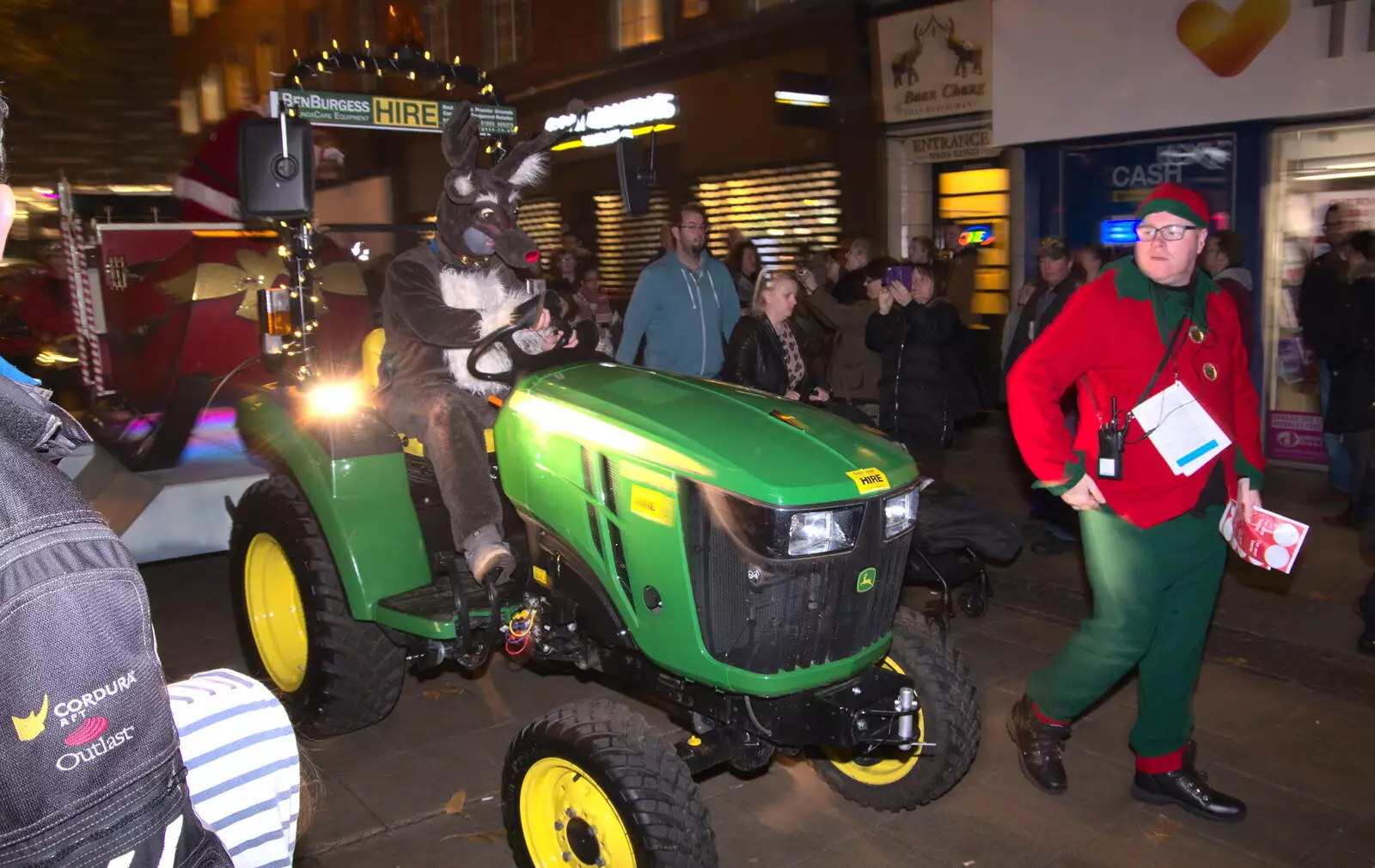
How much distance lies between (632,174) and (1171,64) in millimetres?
6591

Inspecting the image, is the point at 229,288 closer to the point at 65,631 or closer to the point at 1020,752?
the point at 1020,752

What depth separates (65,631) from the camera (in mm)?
1157

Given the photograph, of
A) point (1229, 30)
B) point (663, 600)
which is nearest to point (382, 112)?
point (663, 600)

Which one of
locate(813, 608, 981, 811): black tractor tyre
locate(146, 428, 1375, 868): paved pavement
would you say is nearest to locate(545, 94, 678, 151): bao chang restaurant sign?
locate(146, 428, 1375, 868): paved pavement

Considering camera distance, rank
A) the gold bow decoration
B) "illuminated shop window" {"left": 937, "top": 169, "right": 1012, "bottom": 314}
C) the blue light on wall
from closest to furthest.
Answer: the gold bow decoration, the blue light on wall, "illuminated shop window" {"left": 937, "top": 169, "right": 1012, "bottom": 314}

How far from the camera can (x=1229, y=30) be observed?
850cm

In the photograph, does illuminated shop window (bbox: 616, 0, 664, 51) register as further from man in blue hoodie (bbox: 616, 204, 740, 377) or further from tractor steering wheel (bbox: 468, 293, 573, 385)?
tractor steering wheel (bbox: 468, 293, 573, 385)

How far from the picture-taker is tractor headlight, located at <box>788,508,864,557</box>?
9.52ft

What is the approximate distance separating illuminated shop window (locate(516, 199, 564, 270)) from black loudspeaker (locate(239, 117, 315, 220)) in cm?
1336

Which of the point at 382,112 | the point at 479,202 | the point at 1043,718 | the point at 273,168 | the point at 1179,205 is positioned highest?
the point at 382,112

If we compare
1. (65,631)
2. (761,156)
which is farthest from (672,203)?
(65,631)

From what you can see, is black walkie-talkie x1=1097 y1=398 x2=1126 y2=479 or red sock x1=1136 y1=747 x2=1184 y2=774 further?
red sock x1=1136 y1=747 x2=1184 y2=774

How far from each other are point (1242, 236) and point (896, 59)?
4.43 m

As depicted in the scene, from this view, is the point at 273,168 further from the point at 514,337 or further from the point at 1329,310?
the point at 1329,310
